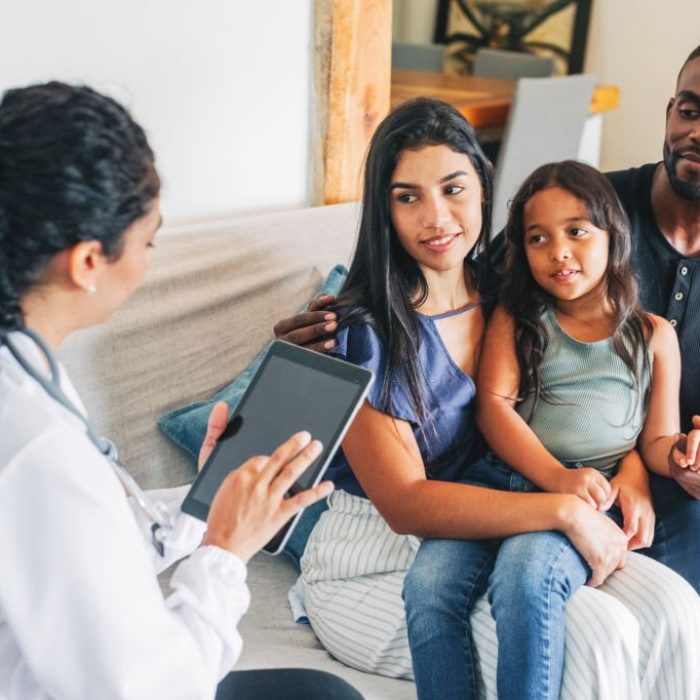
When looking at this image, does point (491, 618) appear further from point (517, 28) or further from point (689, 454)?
point (517, 28)

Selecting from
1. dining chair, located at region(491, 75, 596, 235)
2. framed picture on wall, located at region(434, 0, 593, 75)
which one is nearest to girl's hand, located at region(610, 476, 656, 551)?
dining chair, located at region(491, 75, 596, 235)

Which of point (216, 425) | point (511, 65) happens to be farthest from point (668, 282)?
point (511, 65)

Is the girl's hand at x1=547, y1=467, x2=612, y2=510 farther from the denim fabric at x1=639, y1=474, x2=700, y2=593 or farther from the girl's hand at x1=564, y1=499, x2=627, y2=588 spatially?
the denim fabric at x1=639, y1=474, x2=700, y2=593

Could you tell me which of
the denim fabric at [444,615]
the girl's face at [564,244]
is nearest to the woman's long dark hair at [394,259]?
the girl's face at [564,244]

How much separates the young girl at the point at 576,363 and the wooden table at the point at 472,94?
171cm

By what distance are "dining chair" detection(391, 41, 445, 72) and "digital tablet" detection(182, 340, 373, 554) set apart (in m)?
4.32

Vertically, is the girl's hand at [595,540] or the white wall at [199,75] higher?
the white wall at [199,75]

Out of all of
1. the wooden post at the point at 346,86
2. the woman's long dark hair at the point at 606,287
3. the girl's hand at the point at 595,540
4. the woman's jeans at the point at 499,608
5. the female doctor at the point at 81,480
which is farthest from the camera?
the wooden post at the point at 346,86

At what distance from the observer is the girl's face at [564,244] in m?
1.63

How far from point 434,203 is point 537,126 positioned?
2083 millimetres

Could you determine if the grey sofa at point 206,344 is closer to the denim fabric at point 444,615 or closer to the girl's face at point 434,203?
the denim fabric at point 444,615

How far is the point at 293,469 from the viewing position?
104 centimetres

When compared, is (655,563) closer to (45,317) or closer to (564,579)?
(564,579)

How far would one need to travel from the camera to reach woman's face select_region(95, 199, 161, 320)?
98 centimetres
